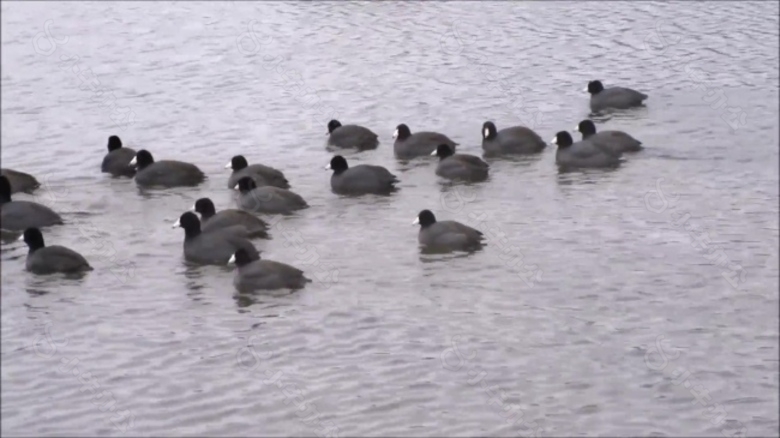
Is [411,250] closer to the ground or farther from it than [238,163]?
closer to the ground

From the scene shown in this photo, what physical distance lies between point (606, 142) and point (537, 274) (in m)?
5.91

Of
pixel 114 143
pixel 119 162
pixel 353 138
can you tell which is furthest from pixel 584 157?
pixel 114 143

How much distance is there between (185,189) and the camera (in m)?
22.1

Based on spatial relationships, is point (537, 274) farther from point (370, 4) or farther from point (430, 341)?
point (370, 4)

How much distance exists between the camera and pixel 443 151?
897 inches

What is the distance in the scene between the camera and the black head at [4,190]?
20.5 meters

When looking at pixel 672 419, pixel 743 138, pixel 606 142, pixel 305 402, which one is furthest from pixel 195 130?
pixel 672 419

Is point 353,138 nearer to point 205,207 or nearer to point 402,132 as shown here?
point 402,132

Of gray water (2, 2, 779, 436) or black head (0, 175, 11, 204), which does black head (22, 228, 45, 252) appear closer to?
gray water (2, 2, 779, 436)
